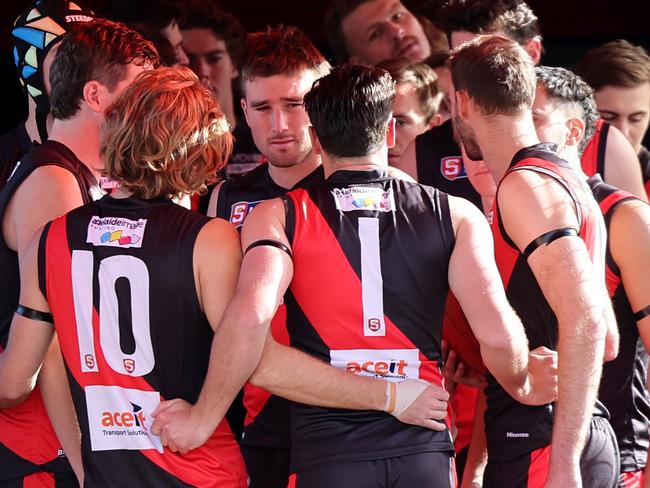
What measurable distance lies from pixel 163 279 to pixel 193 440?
424mm

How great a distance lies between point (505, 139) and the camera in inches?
124

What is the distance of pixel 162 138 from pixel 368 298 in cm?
69

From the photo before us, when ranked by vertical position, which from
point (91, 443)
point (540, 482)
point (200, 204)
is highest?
point (200, 204)

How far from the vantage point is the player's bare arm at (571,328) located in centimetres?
283

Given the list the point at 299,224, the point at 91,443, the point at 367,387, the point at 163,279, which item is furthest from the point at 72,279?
the point at 367,387

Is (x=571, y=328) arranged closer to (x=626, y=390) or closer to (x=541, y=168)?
(x=541, y=168)

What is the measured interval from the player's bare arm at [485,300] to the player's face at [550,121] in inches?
25.8

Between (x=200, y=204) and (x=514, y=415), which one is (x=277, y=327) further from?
(x=200, y=204)

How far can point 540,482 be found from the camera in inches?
120

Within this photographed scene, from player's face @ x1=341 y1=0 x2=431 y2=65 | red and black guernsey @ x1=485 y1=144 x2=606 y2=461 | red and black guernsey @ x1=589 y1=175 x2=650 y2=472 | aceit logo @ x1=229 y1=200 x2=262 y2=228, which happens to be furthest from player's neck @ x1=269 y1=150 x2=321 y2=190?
player's face @ x1=341 y1=0 x2=431 y2=65

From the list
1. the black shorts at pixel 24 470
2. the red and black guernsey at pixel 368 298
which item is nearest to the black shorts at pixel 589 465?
the red and black guernsey at pixel 368 298

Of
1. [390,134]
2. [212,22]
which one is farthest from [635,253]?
[212,22]

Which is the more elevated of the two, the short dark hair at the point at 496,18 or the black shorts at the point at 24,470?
the short dark hair at the point at 496,18

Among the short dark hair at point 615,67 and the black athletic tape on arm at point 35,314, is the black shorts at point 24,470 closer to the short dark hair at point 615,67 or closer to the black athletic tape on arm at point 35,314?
the black athletic tape on arm at point 35,314
